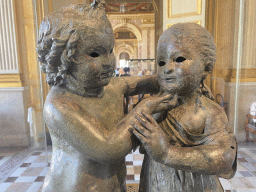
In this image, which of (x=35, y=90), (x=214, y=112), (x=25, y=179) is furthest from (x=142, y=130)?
(x=35, y=90)

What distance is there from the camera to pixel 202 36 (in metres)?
0.88

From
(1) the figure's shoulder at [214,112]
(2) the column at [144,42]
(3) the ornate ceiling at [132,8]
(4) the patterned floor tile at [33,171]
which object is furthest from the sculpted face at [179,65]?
(3) the ornate ceiling at [132,8]

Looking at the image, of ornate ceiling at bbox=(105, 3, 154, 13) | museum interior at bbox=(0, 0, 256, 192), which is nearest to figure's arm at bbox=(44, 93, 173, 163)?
museum interior at bbox=(0, 0, 256, 192)

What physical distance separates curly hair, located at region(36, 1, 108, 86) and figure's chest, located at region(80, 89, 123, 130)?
7.4 inches

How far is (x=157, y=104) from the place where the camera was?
892 millimetres

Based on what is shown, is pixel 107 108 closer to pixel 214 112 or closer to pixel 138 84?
pixel 138 84

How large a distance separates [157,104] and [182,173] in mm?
364

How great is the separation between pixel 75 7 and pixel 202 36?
22.7 inches

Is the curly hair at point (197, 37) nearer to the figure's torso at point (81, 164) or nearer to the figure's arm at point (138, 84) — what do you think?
the figure's arm at point (138, 84)

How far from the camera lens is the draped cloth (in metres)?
0.89

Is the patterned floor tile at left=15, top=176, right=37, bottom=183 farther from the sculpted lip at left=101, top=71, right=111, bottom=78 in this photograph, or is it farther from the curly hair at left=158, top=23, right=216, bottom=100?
the curly hair at left=158, top=23, right=216, bottom=100

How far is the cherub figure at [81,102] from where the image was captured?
2.53 feet

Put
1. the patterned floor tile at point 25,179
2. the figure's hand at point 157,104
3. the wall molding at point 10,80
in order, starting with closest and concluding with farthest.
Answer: the figure's hand at point 157,104 → the patterned floor tile at point 25,179 → the wall molding at point 10,80

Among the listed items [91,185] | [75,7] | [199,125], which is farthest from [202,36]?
[91,185]
